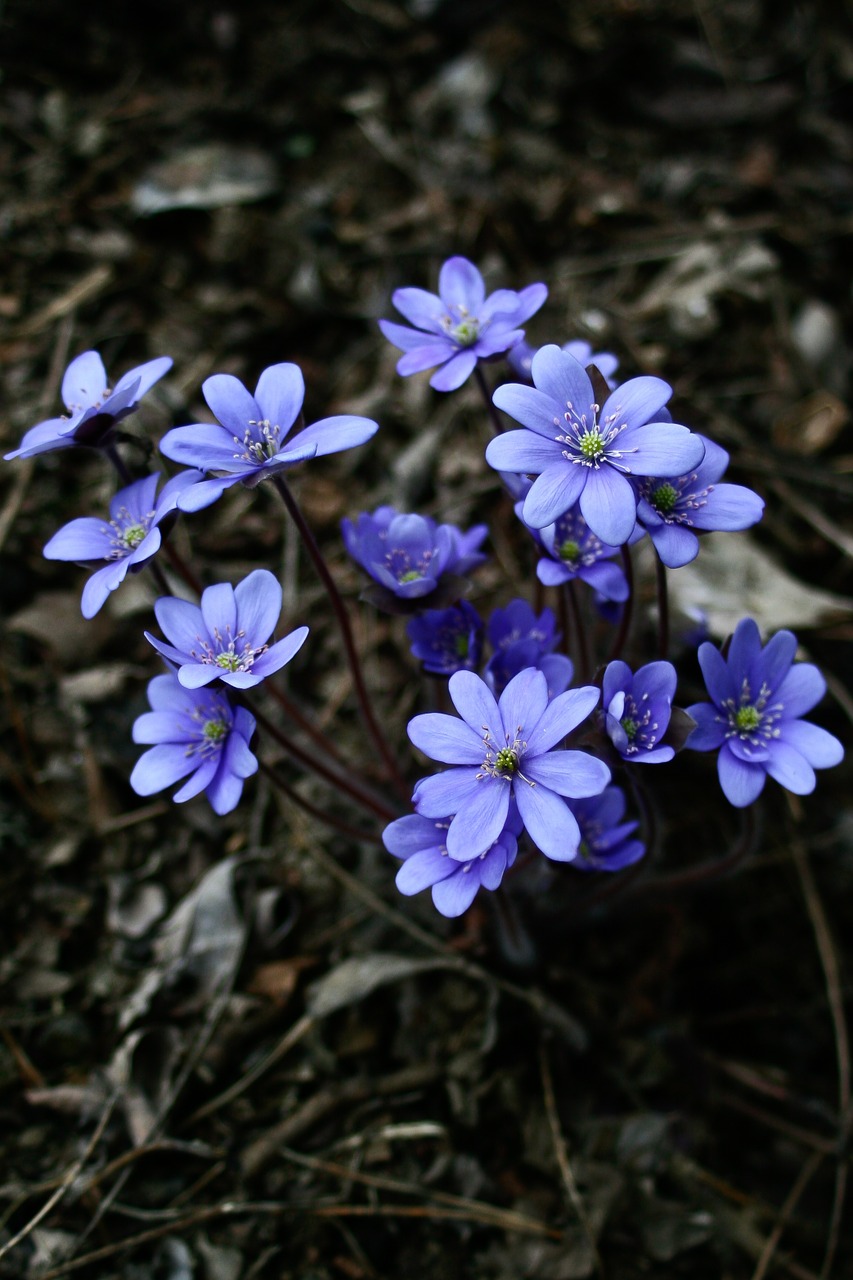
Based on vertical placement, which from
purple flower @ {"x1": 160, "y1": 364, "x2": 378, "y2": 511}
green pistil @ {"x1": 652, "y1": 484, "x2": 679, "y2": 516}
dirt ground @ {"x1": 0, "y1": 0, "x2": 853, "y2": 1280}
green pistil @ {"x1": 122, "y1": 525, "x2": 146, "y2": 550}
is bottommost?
dirt ground @ {"x1": 0, "y1": 0, "x2": 853, "y2": 1280}

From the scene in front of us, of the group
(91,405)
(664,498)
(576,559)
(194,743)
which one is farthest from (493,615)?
(91,405)

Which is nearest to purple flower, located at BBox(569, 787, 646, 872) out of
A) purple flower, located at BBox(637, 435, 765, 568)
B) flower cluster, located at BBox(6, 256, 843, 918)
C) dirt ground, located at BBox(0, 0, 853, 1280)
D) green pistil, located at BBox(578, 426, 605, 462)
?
flower cluster, located at BBox(6, 256, 843, 918)

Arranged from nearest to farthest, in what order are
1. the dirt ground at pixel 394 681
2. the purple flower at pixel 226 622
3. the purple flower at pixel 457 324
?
the purple flower at pixel 226 622 → the purple flower at pixel 457 324 → the dirt ground at pixel 394 681

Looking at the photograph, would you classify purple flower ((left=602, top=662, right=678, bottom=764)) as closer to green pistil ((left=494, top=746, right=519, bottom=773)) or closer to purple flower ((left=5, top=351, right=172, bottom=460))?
green pistil ((left=494, top=746, right=519, bottom=773))

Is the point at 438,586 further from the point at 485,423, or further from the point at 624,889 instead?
the point at 485,423

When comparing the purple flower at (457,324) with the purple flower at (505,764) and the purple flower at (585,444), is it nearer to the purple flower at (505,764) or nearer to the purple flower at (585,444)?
the purple flower at (585,444)

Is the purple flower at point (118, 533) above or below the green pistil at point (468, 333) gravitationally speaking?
below

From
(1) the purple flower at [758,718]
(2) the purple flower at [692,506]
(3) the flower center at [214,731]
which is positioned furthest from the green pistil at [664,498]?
(3) the flower center at [214,731]
